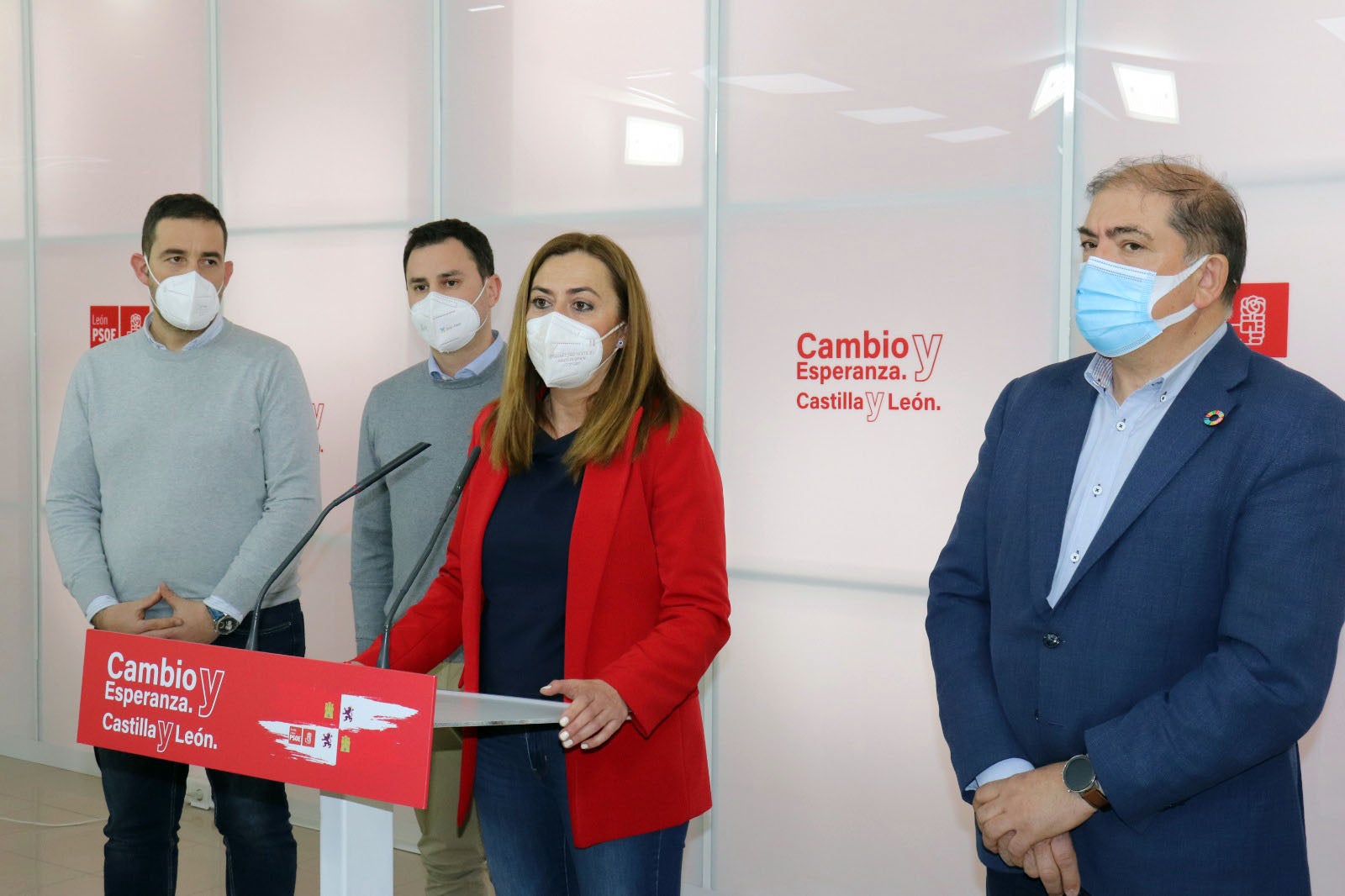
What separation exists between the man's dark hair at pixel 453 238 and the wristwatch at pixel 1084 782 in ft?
6.52

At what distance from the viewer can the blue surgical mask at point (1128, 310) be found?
67.6 inches

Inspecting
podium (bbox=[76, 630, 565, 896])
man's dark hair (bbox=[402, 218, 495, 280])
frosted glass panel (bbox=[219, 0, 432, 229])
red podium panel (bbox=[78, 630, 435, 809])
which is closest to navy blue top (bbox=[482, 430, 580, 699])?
podium (bbox=[76, 630, 565, 896])

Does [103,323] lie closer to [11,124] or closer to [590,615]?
[11,124]

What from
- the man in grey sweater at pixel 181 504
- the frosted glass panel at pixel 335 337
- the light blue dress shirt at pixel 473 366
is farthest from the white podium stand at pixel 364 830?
the frosted glass panel at pixel 335 337

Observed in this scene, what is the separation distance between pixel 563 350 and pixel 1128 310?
0.90 metres

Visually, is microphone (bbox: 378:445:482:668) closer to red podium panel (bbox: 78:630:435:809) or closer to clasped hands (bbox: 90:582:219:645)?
red podium panel (bbox: 78:630:435:809)

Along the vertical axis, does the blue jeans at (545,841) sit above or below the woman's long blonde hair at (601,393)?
below

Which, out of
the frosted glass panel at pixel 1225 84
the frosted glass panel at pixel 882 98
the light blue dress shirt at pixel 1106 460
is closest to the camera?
the light blue dress shirt at pixel 1106 460

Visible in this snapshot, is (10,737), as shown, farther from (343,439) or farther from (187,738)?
(187,738)

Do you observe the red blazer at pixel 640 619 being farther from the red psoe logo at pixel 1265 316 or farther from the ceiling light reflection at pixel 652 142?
the ceiling light reflection at pixel 652 142

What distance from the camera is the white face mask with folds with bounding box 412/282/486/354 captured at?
2975 millimetres

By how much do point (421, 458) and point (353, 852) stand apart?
139 cm

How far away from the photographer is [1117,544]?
1643mm

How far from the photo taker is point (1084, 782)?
159cm
